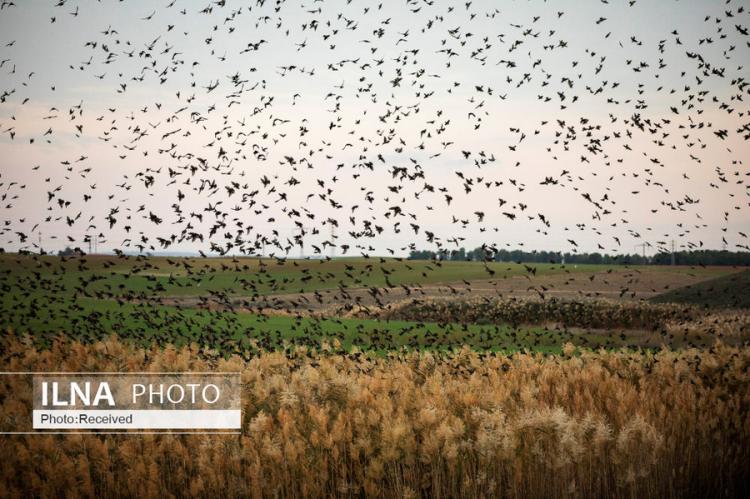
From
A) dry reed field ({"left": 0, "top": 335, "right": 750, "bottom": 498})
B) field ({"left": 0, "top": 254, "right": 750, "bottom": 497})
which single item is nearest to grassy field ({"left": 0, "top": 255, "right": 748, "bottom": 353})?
field ({"left": 0, "top": 254, "right": 750, "bottom": 497})

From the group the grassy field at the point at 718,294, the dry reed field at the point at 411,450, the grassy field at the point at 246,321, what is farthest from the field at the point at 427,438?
the grassy field at the point at 718,294

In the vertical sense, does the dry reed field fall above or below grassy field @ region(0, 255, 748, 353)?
below

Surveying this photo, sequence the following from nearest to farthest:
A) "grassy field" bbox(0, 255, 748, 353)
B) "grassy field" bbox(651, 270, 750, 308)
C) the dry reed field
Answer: the dry reed field < "grassy field" bbox(0, 255, 748, 353) < "grassy field" bbox(651, 270, 750, 308)

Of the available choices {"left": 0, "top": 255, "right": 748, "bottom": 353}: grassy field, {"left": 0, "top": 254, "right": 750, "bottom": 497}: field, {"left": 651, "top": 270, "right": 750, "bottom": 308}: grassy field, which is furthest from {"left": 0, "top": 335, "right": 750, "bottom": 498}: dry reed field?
{"left": 651, "top": 270, "right": 750, "bottom": 308}: grassy field

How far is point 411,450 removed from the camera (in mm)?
7977

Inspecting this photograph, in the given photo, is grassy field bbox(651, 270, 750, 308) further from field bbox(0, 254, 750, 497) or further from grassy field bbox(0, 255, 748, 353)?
field bbox(0, 254, 750, 497)

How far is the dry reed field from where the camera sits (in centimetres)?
777

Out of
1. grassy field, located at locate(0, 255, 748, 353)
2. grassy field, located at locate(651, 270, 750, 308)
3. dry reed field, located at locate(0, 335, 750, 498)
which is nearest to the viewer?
dry reed field, located at locate(0, 335, 750, 498)

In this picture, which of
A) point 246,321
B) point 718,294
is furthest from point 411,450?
point 718,294

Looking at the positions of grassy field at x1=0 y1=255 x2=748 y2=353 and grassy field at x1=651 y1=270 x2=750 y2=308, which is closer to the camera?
grassy field at x1=0 y1=255 x2=748 y2=353

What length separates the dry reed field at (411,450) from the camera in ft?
25.5

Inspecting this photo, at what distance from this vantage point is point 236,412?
9391 mm

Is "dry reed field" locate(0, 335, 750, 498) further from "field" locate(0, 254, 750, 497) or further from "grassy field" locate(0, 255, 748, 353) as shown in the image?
"grassy field" locate(0, 255, 748, 353)

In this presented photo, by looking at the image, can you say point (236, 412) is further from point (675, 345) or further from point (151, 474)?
point (675, 345)
